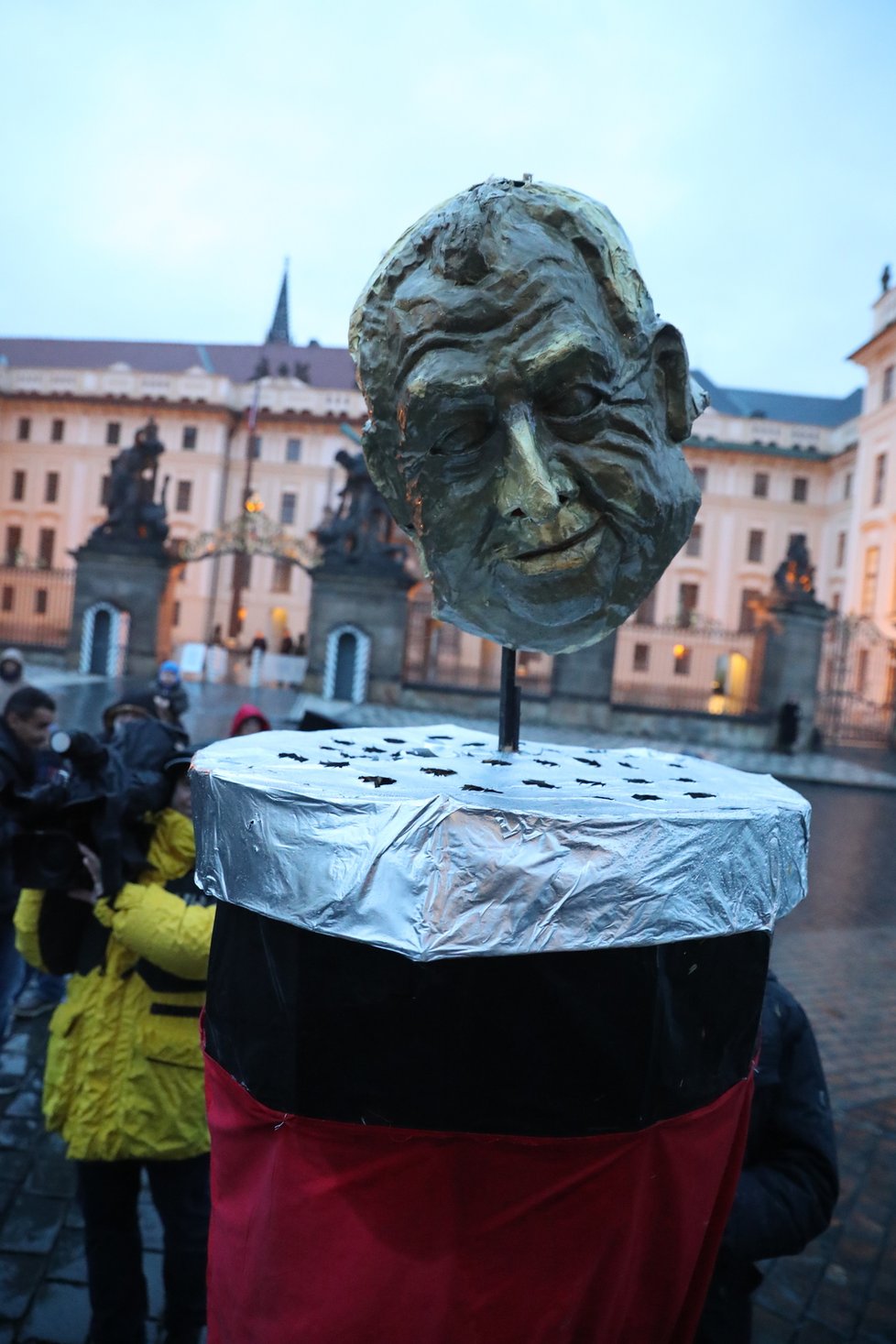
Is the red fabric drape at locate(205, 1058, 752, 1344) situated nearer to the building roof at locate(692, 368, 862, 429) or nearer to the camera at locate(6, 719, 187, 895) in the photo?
the camera at locate(6, 719, 187, 895)

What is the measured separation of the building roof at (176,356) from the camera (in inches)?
2143

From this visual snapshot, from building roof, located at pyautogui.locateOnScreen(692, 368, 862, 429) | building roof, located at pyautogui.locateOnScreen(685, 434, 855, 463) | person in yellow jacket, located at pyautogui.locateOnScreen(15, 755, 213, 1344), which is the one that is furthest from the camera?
building roof, located at pyautogui.locateOnScreen(692, 368, 862, 429)

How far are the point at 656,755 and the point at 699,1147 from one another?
0.82 meters

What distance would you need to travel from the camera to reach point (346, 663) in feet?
74.9

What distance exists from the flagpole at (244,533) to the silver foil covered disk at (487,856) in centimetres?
2233

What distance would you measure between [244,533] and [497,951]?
24.7m

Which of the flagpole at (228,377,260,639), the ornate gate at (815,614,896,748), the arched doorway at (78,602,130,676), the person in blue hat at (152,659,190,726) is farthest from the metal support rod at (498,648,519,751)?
the arched doorway at (78,602,130,676)

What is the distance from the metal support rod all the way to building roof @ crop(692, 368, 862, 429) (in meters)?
55.4

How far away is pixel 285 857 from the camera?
1.33 meters

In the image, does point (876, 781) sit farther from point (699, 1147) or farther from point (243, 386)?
point (243, 386)

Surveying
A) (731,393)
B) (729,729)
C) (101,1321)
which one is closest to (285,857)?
(101,1321)

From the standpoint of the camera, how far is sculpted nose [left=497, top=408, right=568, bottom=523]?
1476 mm

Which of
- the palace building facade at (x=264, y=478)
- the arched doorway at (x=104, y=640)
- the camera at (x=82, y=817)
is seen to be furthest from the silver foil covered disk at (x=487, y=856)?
the palace building facade at (x=264, y=478)

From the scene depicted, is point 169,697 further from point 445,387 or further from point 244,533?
point 244,533
